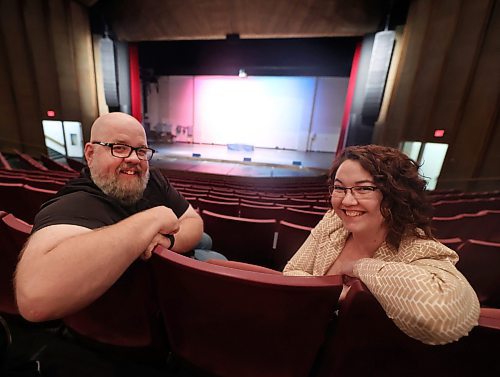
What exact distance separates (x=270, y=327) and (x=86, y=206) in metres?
0.88

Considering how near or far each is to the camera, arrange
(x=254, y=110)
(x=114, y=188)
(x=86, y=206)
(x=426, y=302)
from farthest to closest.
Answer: (x=254, y=110), (x=114, y=188), (x=86, y=206), (x=426, y=302)

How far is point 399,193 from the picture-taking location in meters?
0.91

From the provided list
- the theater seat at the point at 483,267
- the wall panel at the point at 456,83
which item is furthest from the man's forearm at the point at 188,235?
the wall panel at the point at 456,83

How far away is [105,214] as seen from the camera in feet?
3.22

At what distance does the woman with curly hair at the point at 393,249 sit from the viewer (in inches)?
22.5

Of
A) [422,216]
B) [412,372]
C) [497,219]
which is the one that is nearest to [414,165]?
[422,216]

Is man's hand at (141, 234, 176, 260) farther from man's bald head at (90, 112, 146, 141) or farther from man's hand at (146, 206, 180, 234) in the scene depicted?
man's bald head at (90, 112, 146, 141)

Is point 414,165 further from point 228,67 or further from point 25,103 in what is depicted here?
point 228,67

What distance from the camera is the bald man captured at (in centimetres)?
64

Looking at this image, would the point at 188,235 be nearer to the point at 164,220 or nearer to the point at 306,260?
the point at 164,220

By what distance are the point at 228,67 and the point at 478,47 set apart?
→ 892 centimetres

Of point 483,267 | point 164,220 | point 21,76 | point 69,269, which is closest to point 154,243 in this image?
point 164,220

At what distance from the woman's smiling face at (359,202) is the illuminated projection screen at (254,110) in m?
12.7

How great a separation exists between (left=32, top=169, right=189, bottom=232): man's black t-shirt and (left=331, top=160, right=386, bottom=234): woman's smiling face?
102 cm
